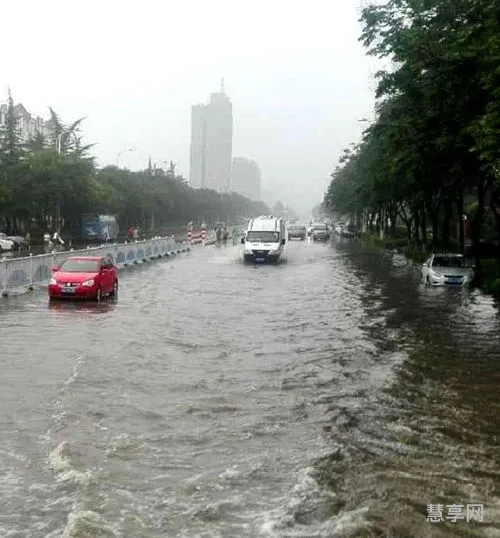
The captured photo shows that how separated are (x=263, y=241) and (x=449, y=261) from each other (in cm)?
1574

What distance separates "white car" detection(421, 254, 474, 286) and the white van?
1374 centimetres

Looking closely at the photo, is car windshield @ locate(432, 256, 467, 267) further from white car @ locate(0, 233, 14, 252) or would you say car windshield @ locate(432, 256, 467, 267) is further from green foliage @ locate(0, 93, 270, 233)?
green foliage @ locate(0, 93, 270, 233)

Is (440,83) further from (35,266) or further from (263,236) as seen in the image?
(263,236)

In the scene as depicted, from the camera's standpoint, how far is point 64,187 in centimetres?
5956

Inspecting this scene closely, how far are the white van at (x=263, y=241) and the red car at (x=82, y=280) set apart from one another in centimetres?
1886

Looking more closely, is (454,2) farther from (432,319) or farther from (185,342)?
(185,342)

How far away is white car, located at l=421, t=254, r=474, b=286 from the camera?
27016 mm

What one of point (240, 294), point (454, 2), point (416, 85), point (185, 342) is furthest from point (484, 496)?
point (240, 294)

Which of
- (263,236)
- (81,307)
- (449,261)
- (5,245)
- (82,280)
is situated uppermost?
(263,236)

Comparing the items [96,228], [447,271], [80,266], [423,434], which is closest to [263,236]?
[447,271]

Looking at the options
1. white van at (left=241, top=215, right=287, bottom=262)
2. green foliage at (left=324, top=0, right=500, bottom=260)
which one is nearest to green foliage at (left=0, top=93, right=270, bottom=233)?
white van at (left=241, top=215, right=287, bottom=262)

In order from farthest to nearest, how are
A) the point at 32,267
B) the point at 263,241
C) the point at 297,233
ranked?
the point at 297,233, the point at 263,241, the point at 32,267

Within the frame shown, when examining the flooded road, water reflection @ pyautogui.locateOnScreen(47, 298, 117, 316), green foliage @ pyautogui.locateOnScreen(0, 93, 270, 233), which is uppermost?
green foliage @ pyautogui.locateOnScreen(0, 93, 270, 233)

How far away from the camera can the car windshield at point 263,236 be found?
1687 inches
